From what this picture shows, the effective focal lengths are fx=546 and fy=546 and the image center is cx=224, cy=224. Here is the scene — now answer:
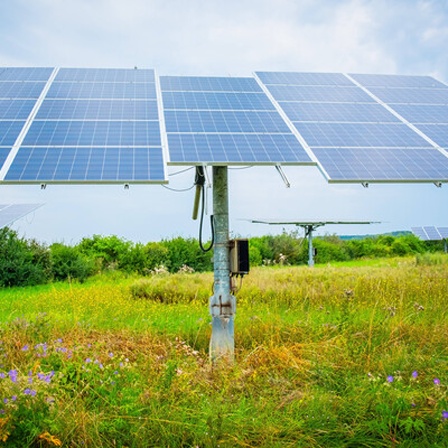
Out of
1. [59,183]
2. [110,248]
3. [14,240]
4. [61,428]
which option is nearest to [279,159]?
[59,183]

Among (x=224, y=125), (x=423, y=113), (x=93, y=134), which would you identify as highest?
(x=423, y=113)

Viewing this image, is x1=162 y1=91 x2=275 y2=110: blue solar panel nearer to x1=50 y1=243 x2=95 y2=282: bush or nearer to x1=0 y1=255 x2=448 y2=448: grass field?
x1=0 y1=255 x2=448 y2=448: grass field

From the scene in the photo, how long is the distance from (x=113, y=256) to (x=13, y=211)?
23.5 ft

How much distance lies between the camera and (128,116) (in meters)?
8.75

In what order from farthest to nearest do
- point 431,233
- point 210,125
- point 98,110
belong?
point 431,233
point 98,110
point 210,125

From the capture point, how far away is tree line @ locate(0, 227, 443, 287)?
18234mm

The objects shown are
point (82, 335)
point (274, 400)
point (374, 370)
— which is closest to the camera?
point (274, 400)

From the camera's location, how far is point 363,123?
361 inches

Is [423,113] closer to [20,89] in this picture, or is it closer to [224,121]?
[224,121]

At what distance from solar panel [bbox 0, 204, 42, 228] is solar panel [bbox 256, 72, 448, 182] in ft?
25.3

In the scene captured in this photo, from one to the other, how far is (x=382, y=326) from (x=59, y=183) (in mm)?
4903

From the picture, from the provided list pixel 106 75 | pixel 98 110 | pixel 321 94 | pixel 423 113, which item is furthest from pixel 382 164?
pixel 106 75

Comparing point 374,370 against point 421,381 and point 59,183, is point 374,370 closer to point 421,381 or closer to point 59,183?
point 421,381

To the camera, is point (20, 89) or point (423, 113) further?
point (20, 89)
